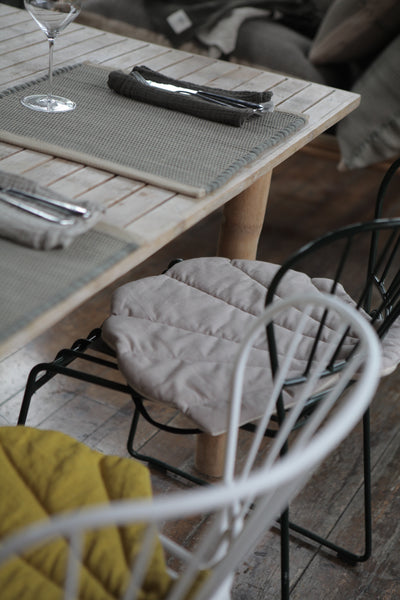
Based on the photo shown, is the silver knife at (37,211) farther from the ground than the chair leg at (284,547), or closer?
farther from the ground

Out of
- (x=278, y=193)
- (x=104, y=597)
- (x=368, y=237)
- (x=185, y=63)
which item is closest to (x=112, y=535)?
(x=104, y=597)

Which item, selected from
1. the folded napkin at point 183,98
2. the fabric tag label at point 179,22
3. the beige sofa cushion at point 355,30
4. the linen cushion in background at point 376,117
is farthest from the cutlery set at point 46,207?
the fabric tag label at point 179,22

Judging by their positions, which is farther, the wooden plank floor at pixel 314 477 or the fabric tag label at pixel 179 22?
the fabric tag label at pixel 179 22

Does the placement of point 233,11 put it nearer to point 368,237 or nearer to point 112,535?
point 368,237

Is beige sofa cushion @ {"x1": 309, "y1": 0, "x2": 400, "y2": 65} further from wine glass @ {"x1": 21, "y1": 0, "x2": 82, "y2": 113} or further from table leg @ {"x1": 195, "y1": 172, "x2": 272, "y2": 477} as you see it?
wine glass @ {"x1": 21, "y1": 0, "x2": 82, "y2": 113}

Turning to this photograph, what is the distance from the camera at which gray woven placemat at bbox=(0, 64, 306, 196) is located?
3.76ft

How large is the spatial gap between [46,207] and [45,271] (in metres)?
0.13

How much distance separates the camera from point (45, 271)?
896mm

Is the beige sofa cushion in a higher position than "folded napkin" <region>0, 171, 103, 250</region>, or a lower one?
lower

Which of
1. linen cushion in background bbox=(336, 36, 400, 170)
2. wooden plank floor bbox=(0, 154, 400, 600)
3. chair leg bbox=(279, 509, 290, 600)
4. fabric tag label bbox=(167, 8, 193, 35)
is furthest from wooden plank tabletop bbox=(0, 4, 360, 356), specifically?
fabric tag label bbox=(167, 8, 193, 35)

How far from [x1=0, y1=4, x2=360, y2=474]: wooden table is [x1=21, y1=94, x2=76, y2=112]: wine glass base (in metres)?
0.10

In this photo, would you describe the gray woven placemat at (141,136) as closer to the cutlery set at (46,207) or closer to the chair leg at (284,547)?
the cutlery set at (46,207)

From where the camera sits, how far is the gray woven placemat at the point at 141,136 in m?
1.15

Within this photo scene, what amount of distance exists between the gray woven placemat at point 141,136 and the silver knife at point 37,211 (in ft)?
0.61
